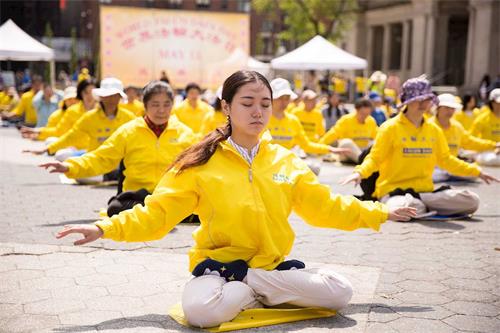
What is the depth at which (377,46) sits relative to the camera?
48438 mm

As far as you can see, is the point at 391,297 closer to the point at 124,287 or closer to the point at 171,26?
the point at 124,287

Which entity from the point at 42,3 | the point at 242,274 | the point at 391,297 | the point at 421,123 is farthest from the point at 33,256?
the point at 42,3

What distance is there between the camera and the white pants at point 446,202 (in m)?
7.64

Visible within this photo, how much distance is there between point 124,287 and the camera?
15.7 ft

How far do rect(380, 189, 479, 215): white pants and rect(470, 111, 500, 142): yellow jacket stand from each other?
5.23 metres

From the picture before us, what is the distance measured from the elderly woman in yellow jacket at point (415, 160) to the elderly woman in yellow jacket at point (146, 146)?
2.21 meters

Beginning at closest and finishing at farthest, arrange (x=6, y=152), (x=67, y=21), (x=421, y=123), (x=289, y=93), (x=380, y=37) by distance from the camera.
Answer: (x=421, y=123)
(x=289, y=93)
(x=6, y=152)
(x=380, y=37)
(x=67, y=21)

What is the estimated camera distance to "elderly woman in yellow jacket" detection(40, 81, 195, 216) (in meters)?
6.84

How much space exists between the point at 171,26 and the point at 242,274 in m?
20.5

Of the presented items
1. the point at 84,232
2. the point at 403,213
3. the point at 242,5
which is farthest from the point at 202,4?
the point at 84,232

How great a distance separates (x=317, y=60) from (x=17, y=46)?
869 centimetres

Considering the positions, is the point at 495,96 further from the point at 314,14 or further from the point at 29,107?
the point at 314,14

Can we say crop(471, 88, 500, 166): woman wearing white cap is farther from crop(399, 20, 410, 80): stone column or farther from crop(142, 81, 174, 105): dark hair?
crop(399, 20, 410, 80): stone column

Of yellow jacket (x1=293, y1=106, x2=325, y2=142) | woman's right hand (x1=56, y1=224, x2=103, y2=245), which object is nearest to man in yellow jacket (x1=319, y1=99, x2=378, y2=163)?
yellow jacket (x1=293, y1=106, x2=325, y2=142)
